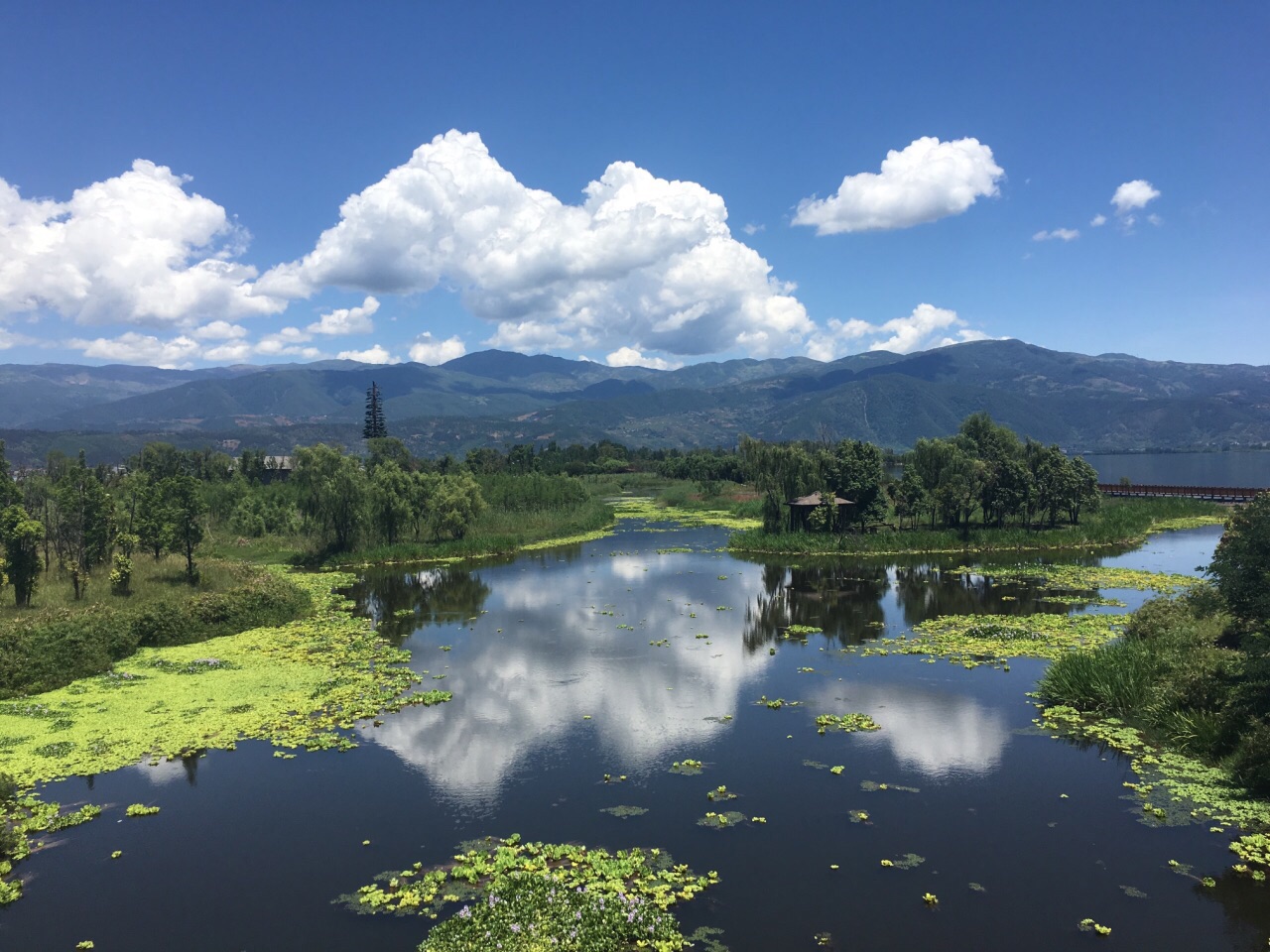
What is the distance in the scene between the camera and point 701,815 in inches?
616

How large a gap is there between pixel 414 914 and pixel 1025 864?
443 inches

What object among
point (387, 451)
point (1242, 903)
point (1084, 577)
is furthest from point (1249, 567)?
point (387, 451)

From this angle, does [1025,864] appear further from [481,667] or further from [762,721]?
[481,667]

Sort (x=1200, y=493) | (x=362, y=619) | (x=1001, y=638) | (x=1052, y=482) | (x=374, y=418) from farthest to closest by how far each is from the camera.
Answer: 1. (x=374, y=418)
2. (x=1200, y=493)
3. (x=1052, y=482)
4. (x=362, y=619)
5. (x=1001, y=638)

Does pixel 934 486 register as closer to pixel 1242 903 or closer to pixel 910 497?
pixel 910 497

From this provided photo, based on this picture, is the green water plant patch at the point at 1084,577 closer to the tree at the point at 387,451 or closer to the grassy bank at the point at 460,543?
the grassy bank at the point at 460,543

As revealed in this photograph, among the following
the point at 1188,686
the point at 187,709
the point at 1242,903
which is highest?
the point at 1188,686

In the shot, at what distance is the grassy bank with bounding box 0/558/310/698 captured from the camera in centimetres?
2391

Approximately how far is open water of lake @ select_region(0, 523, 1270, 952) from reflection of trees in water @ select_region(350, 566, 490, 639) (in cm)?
706

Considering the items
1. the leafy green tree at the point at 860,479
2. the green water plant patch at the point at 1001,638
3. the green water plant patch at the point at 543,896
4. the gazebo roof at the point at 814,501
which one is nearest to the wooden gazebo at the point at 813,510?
the gazebo roof at the point at 814,501

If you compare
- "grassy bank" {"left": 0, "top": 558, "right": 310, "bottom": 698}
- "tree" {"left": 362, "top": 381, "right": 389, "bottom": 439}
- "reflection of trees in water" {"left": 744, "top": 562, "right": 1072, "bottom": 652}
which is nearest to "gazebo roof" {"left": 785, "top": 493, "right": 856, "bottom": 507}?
"reflection of trees in water" {"left": 744, "top": 562, "right": 1072, "bottom": 652}

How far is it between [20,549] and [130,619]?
208 inches

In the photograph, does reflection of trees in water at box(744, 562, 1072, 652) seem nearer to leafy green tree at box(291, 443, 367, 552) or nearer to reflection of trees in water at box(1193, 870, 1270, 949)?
reflection of trees in water at box(1193, 870, 1270, 949)

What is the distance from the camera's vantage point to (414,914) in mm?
12555
